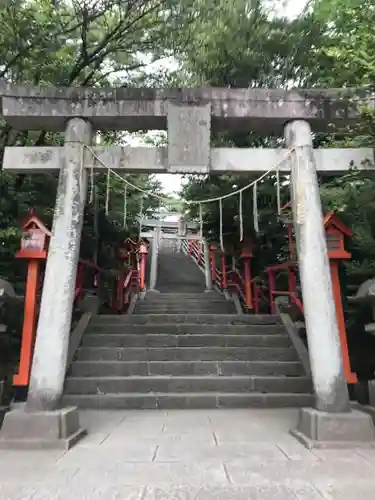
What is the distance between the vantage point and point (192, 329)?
8633 millimetres

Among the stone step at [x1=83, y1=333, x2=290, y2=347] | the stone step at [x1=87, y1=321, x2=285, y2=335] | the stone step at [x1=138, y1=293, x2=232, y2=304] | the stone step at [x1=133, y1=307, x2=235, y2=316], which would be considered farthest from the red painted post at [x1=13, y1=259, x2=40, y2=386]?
the stone step at [x1=138, y1=293, x2=232, y2=304]

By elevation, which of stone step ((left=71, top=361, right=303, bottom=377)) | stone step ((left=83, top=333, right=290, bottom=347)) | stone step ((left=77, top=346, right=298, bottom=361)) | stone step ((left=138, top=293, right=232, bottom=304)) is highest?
stone step ((left=138, top=293, right=232, bottom=304))

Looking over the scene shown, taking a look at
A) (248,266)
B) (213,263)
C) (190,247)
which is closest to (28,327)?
(248,266)

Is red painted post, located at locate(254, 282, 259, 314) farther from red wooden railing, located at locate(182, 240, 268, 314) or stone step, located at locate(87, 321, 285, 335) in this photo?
stone step, located at locate(87, 321, 285, 335)

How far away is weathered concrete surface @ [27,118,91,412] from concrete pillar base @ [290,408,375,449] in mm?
2746

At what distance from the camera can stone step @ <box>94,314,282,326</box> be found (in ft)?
29.5

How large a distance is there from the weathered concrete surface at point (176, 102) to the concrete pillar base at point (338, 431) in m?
3.62

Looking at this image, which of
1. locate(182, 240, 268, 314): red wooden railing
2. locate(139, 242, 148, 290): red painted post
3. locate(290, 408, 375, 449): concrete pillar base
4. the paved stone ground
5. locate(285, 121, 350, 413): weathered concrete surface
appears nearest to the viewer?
the paved stone ground

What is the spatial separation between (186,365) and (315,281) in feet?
10.2

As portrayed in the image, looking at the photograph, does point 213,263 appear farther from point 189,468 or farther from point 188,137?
point 189,468

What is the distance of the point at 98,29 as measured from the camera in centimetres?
773

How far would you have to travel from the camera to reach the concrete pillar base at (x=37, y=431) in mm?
4352

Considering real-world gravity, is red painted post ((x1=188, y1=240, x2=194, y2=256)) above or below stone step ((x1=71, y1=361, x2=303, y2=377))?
above

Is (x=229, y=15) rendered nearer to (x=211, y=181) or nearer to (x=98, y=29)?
(x=98, y=29)
